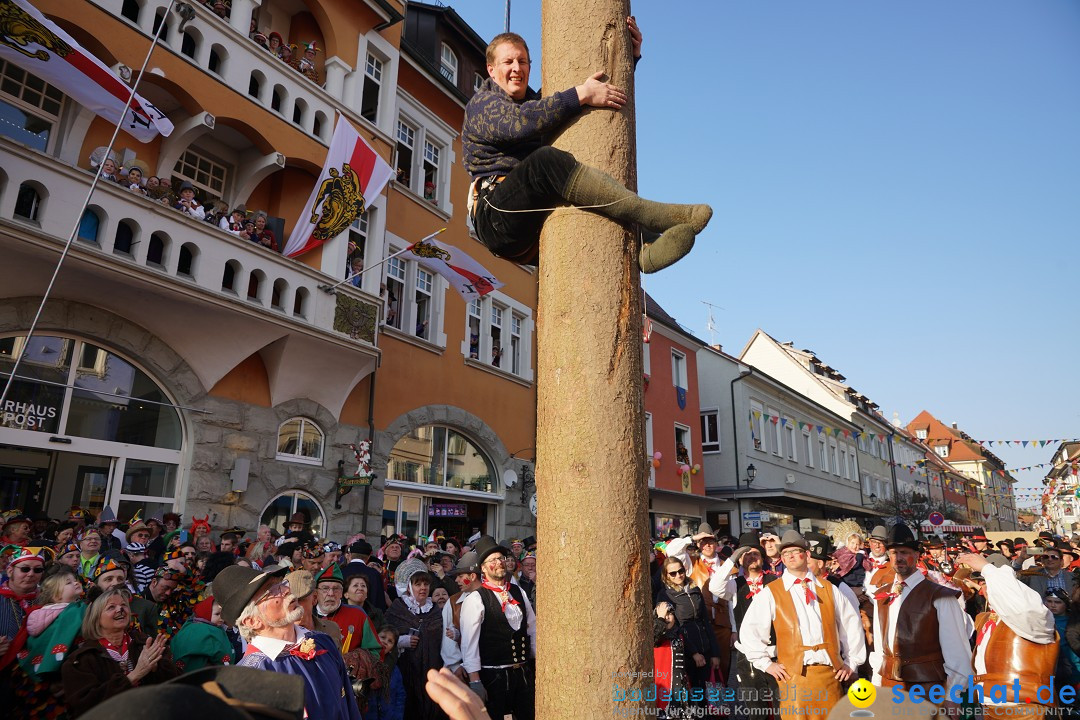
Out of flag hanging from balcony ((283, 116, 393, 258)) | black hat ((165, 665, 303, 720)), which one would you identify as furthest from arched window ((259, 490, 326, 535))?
black hat ((165, 665, 303, 720))

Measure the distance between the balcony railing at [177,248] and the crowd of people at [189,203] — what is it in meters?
0.24

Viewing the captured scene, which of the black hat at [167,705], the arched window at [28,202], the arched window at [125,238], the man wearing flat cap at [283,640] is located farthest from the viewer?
the arched window at [125,238]

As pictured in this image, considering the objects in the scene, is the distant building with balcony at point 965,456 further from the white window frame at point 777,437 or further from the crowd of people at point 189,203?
the crowd of people at point 189,203

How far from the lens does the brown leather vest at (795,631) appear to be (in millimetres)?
5535

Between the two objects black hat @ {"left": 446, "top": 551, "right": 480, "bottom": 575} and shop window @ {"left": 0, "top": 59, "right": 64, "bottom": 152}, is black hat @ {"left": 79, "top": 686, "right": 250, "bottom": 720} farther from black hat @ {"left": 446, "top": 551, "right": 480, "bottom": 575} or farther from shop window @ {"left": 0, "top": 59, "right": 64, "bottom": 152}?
shop window @ {"left": 0, "top": 59, "right": 64, "bottom": 152}

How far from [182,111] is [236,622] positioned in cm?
1096

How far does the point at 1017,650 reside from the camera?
536cm

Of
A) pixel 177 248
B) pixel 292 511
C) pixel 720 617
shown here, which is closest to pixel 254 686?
pixel 720 617

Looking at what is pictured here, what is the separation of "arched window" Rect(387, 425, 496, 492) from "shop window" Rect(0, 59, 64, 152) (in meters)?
8.33

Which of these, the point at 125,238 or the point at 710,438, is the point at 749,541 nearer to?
the point at 125,238

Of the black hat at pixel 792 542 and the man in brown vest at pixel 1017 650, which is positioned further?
the black hat at pixel 792 542

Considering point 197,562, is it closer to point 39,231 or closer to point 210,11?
point 39,231

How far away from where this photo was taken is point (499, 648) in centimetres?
608

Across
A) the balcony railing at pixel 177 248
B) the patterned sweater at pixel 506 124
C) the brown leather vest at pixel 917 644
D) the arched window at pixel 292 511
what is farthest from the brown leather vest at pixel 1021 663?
the balcony railing at pixel 177 248
